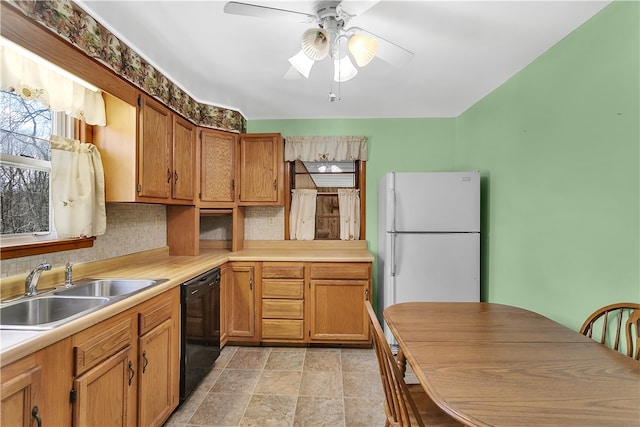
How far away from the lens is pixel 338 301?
8.79ft

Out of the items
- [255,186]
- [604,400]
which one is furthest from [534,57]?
[255,186]

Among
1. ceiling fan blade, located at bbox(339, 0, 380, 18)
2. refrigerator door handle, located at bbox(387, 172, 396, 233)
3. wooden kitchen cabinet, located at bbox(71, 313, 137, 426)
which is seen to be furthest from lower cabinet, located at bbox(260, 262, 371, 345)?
ceiling fan blade, located at bbox(339, 0, 380, 18)

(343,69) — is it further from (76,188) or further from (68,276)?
(68,276)

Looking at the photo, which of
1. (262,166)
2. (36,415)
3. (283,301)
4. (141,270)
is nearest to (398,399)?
(36,415)

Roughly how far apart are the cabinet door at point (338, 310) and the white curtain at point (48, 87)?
208 cm

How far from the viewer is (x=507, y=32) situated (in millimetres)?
1752

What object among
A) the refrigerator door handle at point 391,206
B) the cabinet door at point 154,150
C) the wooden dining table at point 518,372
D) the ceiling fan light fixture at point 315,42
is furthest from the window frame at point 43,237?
the refrigerator door handle at point 391,206

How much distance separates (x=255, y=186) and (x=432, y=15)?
2124 millimetres

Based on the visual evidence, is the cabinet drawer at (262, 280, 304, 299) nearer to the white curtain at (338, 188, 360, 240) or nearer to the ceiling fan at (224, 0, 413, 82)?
the white curtain at (338, 188, 360, 240)

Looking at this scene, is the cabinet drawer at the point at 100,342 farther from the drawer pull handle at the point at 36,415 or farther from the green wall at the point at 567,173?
the green wall at the point at 567,173

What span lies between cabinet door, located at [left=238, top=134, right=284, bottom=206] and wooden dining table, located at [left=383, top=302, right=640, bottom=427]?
1.96 metres

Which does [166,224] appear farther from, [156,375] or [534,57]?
[534,57]

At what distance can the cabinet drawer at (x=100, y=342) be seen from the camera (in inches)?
44.2

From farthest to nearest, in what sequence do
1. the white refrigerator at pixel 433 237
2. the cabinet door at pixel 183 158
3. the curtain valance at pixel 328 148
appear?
the curtain valance at pixel 328 148
the white refrigerator at pixel 433 237
the cabinet door at pixel 183 158
